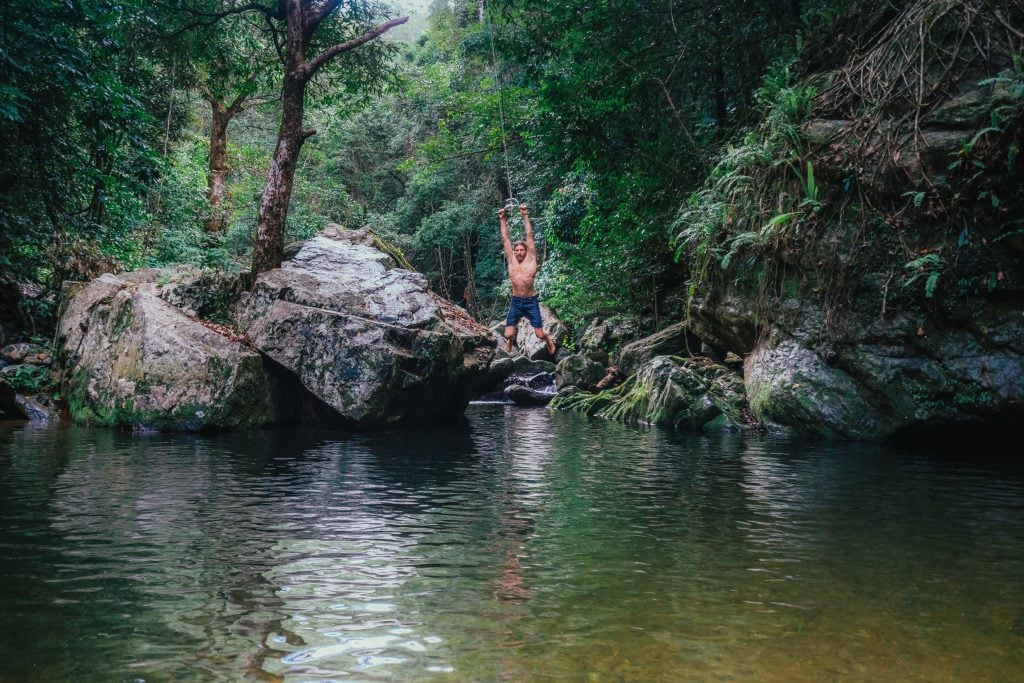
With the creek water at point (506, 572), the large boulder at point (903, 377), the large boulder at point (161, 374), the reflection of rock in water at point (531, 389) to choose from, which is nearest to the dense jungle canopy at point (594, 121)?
the large boulder at point (903, 377)

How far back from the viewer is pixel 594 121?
1543 centimetres

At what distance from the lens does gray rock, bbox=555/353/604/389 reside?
A: 690 inches

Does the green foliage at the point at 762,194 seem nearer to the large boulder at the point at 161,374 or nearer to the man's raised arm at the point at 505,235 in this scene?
the man's raised arm at the point at 505,235

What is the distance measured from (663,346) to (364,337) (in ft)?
23.8

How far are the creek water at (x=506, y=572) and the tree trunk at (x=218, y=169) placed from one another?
17.0m

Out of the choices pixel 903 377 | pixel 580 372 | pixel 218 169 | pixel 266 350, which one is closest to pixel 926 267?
pixel 903 377

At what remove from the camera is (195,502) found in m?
5.56

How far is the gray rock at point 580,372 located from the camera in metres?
17.5

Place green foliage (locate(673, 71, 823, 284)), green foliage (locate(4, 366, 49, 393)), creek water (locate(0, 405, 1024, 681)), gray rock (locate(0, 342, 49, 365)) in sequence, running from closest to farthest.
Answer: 1. creek water (locate(0, 405, 1024, 681))
2. green foliage (locate(673, 71, 823, 284))
3. green foliage (locate(4, 366, 49, 393))
4. gray rock (locate(0, 342, 49, 365))

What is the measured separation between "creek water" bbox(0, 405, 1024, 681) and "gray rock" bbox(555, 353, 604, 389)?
9886mm

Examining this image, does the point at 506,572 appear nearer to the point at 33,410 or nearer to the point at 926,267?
the point at 926,267

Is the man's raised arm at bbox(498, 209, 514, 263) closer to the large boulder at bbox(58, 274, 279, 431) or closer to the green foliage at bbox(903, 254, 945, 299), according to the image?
the large boulder at bbox(58, 274, 279, 431)

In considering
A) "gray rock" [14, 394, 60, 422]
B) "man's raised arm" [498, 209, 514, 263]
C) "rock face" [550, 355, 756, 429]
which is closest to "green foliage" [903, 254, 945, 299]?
"rock face" [550, 355, 756, 429]

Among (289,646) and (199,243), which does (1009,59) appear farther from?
(199,243)
